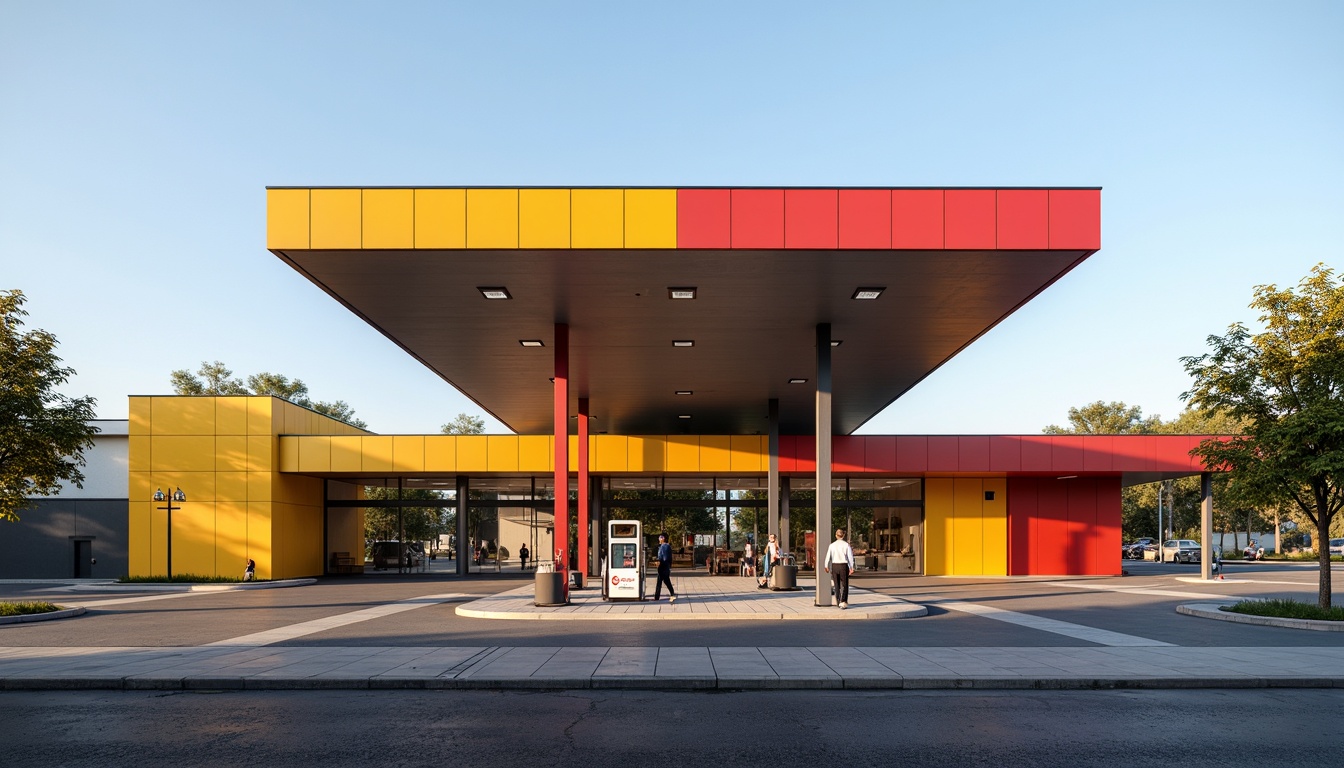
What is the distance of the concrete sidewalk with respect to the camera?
11.5 meters

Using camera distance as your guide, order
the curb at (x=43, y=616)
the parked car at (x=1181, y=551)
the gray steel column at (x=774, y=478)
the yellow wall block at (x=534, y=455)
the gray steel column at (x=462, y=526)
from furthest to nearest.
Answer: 1. the parked car at (x=1181, y=551)
2. the gray steel column at (x=462, y=526)
3. the yellow wall block at (x=534, y=455)
4. the gray steel column at (x=774, y=478)
5. the curb at (x=43, y=616)

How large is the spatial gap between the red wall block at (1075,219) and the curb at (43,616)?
2200 cm

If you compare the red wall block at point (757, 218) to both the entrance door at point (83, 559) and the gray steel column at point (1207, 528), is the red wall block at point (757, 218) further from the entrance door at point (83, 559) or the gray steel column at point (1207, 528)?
the entrance door at point (83, 559)

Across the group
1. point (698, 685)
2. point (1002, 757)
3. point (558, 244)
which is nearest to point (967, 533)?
point (558, 244)

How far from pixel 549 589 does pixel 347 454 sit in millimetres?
18581

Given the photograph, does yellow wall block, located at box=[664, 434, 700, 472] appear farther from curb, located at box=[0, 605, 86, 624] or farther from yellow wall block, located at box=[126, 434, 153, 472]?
curb, located at box=[0, 605, 86, 624]

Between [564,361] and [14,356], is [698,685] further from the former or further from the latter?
[14,356]

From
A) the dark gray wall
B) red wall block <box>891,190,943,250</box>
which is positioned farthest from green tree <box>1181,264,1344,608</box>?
the dark gray wall

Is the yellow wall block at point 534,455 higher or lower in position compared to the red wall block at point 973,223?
lower

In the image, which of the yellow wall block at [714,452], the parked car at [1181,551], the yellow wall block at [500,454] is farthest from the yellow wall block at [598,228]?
the parked car at [1181,551]

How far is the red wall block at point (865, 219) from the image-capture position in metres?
16.7

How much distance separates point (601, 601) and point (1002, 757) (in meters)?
16.3

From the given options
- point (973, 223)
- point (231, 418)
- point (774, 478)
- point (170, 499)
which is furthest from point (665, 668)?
point (231, 418)

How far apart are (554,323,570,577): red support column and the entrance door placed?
27140mm
